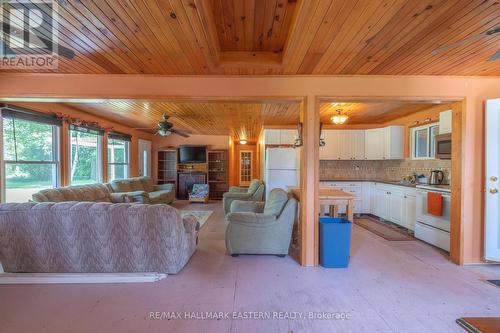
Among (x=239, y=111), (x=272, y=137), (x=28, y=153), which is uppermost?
(x=239, y=111)

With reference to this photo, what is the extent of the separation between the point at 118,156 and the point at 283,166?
482 cm

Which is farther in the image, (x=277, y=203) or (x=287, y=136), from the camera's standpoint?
(x=287, y=136)

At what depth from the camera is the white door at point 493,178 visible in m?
2.88

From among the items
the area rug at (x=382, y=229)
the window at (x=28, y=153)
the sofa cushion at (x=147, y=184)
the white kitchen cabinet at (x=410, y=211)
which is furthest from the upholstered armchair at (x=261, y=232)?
the sofa cushion at (x=147, y=184)

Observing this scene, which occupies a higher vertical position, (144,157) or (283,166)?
(144,157)

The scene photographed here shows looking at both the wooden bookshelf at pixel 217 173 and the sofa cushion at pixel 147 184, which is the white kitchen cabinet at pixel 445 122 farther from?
the sofa cushion at pixel 147 184

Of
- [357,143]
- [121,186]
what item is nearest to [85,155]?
[121,186]

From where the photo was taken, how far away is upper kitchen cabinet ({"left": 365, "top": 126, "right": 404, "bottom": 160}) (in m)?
5.37

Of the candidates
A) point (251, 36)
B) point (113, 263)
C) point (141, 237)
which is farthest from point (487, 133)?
point (113, 263)

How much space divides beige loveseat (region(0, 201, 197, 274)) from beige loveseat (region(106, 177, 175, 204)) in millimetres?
2535

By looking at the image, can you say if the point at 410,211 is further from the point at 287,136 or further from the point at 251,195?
the point at 251,195

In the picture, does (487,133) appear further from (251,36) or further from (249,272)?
(249,272)

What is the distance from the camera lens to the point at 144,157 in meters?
8.12

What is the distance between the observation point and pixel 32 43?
2234mm
